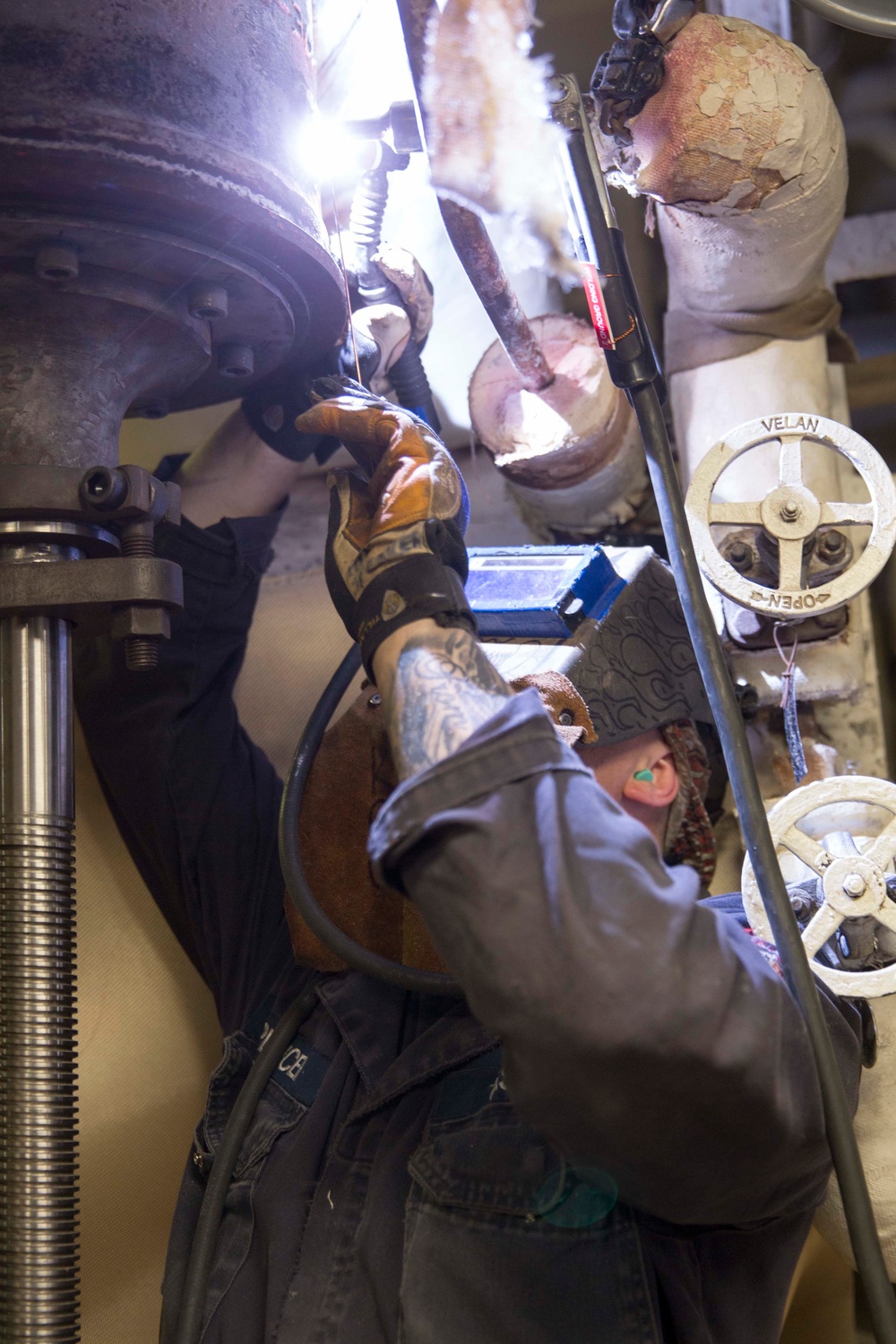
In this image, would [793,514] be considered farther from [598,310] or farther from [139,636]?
[139,636]

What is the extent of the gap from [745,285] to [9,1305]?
4.69ft

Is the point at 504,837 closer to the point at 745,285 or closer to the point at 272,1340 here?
the point at 272,1340

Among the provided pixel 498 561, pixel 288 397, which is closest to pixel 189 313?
pixel 288 397

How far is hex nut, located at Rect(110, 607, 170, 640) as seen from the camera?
108 centimetres

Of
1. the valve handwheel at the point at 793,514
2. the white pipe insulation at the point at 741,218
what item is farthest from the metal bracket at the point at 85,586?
the white pipe insulation at the point at 741,218

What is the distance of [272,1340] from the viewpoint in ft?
3.70

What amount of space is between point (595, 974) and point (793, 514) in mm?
640

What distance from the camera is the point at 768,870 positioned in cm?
99

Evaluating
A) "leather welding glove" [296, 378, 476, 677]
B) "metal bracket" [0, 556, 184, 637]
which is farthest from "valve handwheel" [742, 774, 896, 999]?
"metal bracket" [0, 556, 184, 637]

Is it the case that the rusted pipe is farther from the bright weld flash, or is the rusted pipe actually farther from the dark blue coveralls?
the dark blue coveralls

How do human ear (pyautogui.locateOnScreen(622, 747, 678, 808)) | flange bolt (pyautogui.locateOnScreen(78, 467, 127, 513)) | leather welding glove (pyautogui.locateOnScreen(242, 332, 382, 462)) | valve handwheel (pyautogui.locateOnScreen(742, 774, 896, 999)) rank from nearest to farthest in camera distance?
1. flange bolt (pyautogui.locateOnScreen(78, 467, 127, 513))
2. valve handwheel (pyautogui.locateOnScreen(742, 774, 896, 999))
3. leather welding glove (pyautogui.locateOnScreen(242, 332, 382, 462))
4. human ear (pyautogui.locateOnScreen(622, 747, 678, 808))

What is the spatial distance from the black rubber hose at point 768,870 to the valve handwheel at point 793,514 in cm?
19

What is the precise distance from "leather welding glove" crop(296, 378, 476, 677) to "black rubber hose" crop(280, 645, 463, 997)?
122 millimetres

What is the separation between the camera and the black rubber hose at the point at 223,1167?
3.78ft
